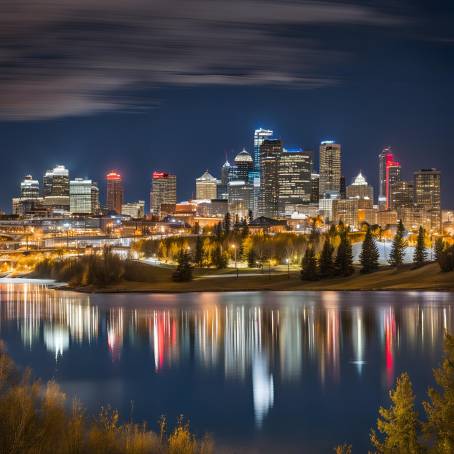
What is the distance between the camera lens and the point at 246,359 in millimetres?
38375

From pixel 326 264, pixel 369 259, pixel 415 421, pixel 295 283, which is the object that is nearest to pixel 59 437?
pixel 415 421

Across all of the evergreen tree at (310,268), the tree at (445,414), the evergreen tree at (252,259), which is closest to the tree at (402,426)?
the tree at (445,414)

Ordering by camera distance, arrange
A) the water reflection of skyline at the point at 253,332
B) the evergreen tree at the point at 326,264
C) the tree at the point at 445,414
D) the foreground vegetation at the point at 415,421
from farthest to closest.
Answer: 1. the evergreen tree at the point at 326,264
2. the water reflection of skyline at the point at 253,332
3. the foreground vegetation at the point at 415,421
4. the tree at the point at 445,414

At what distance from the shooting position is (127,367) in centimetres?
3728

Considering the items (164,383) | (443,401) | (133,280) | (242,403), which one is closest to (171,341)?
(164,383)

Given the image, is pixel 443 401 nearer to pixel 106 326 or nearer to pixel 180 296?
pixel 106 326

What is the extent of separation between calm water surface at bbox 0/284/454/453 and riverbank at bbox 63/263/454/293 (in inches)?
609

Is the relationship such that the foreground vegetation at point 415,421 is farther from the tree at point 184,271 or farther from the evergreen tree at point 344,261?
the tree at point 184,271

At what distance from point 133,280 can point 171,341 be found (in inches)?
2294

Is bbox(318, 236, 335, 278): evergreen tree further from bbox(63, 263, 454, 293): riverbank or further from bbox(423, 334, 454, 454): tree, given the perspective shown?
bbox(423, 334, 454, 454): tree

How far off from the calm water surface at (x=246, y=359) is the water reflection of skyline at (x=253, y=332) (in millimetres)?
78

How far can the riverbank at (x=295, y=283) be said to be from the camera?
282 ft

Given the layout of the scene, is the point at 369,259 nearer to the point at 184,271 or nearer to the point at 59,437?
the point at 184,271

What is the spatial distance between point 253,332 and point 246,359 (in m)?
10.3
